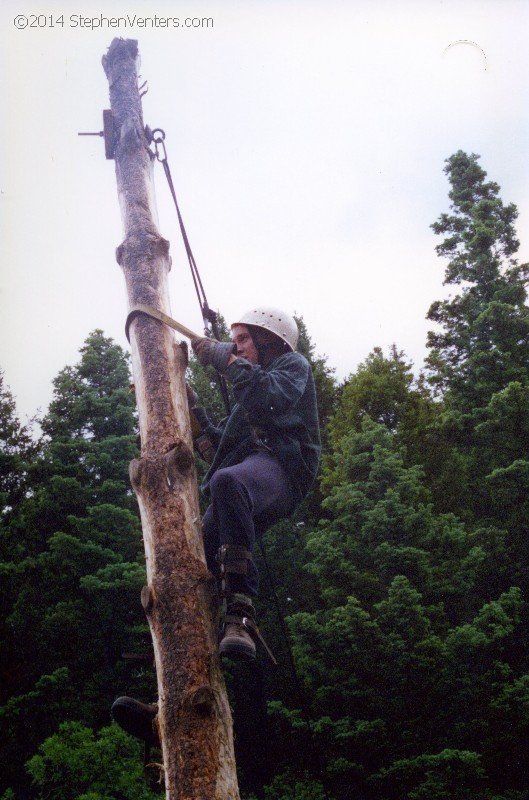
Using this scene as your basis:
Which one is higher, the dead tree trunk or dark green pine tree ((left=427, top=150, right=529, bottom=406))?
dark green pine tree ((left=427, top=150, right=529, bottom=406))

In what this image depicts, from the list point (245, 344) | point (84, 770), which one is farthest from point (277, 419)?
point (84, 770)

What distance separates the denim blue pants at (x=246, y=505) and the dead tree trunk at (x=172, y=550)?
323 mm

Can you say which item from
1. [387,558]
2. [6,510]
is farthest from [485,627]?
[6,510]

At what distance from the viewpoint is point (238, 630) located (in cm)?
309

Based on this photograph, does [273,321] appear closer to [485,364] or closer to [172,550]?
[172,550]

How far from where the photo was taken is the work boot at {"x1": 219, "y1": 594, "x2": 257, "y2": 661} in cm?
299

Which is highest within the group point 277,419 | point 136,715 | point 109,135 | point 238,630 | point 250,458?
point 109,135

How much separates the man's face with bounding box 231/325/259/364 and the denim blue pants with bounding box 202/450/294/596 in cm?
91

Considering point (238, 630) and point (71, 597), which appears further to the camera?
point (71, 597)

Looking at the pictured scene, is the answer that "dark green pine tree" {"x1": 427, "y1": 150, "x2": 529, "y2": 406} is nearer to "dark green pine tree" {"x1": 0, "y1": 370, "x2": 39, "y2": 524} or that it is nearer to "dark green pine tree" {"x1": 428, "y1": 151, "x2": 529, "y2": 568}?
"dark green pine tree" {"x1": 428, "y1": 151, "x2": 529, "y2": 568}

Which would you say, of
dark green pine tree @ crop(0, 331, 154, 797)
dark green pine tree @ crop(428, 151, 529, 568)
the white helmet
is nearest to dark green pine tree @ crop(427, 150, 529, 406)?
dark green pine tree @ crop(428, 151, 529, 568)

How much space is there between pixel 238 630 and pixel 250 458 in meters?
1.08

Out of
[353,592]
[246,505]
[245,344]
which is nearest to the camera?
[246,505]

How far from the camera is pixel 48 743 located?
1212 centimetres
